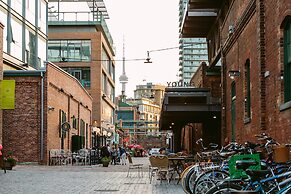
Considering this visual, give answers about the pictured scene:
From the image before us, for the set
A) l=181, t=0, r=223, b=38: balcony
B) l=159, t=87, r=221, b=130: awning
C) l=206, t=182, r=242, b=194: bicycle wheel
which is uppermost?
l=181, t=0, r=223, b=38: balcony

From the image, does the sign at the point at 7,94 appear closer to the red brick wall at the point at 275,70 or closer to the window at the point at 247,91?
the window at the point at 247,91

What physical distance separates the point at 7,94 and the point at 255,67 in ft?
51.3

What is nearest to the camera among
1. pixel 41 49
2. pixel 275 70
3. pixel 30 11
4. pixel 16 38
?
pixel 275 70

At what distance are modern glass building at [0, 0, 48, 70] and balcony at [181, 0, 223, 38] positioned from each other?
1166 cm

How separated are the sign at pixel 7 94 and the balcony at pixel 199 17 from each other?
32.5 feet

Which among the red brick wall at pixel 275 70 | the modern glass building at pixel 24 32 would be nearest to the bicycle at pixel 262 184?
the red brick wall at pixel 275 70

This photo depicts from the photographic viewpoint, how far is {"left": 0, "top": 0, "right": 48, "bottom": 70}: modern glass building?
39.4 metres

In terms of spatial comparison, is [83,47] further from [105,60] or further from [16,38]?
[16,38]

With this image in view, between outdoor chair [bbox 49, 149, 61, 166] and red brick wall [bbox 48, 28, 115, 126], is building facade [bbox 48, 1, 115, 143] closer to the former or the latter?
red brick wall [bbox 48, 28, 115, 126]

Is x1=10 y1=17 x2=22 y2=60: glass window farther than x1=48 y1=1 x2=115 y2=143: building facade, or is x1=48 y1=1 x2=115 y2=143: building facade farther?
x1=48 y1=1 x2=115 y2=143: building facade

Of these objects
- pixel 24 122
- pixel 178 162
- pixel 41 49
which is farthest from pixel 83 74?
pixel 178 162

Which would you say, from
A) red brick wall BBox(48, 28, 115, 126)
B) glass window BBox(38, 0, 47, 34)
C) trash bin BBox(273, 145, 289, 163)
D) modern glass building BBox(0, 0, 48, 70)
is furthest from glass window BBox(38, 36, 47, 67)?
trash bin BBox(273, 145, 289, 163)

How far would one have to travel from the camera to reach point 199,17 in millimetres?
32844

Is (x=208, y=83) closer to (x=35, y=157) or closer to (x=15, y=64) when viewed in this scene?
(x=35, y=157)
